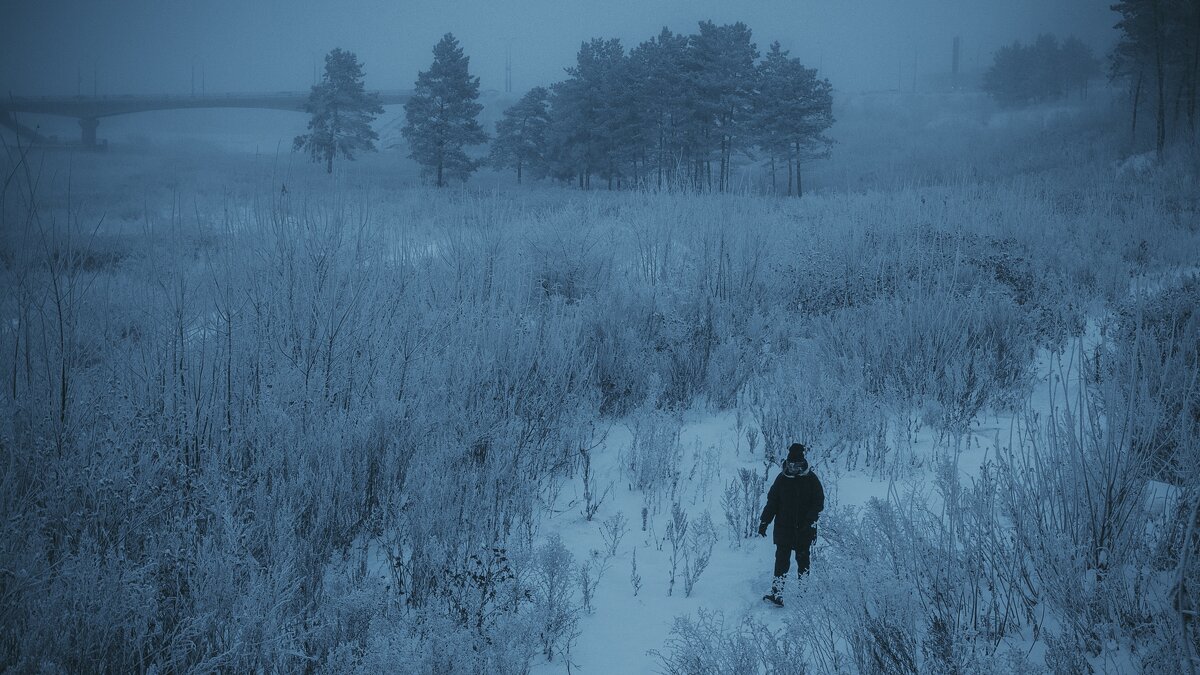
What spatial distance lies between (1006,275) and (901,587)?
6.64m

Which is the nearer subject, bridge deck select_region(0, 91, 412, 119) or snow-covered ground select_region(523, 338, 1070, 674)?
snow-covered ground select_region(523, 338, 1070, 674)

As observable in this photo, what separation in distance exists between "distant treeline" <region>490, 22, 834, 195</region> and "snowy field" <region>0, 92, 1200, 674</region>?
2376cm

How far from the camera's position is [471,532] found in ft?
9.71

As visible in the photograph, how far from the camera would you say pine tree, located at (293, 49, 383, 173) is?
3206 cm

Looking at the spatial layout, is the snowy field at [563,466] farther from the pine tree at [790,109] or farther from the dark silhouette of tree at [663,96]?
the pine tree at [790,109]

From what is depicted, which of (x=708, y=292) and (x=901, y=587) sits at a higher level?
(x=708, y=292)

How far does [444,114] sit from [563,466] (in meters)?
29.1

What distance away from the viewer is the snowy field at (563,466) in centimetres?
216

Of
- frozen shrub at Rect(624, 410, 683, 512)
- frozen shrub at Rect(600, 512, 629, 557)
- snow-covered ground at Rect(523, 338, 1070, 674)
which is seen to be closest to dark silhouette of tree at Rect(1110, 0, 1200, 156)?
snow-covered ground at Rect(523, 338, 1070, 674)

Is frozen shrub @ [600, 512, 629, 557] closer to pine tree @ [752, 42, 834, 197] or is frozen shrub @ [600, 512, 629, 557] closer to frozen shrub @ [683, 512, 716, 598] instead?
frozen shrub @ [683, 512, 716, 598]

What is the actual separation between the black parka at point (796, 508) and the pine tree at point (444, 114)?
2865cm

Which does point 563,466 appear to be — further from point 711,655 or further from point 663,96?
point 663,96

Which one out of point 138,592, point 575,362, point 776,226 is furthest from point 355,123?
point 138,592

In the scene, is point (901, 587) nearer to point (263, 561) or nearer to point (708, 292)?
point (263, 561)
